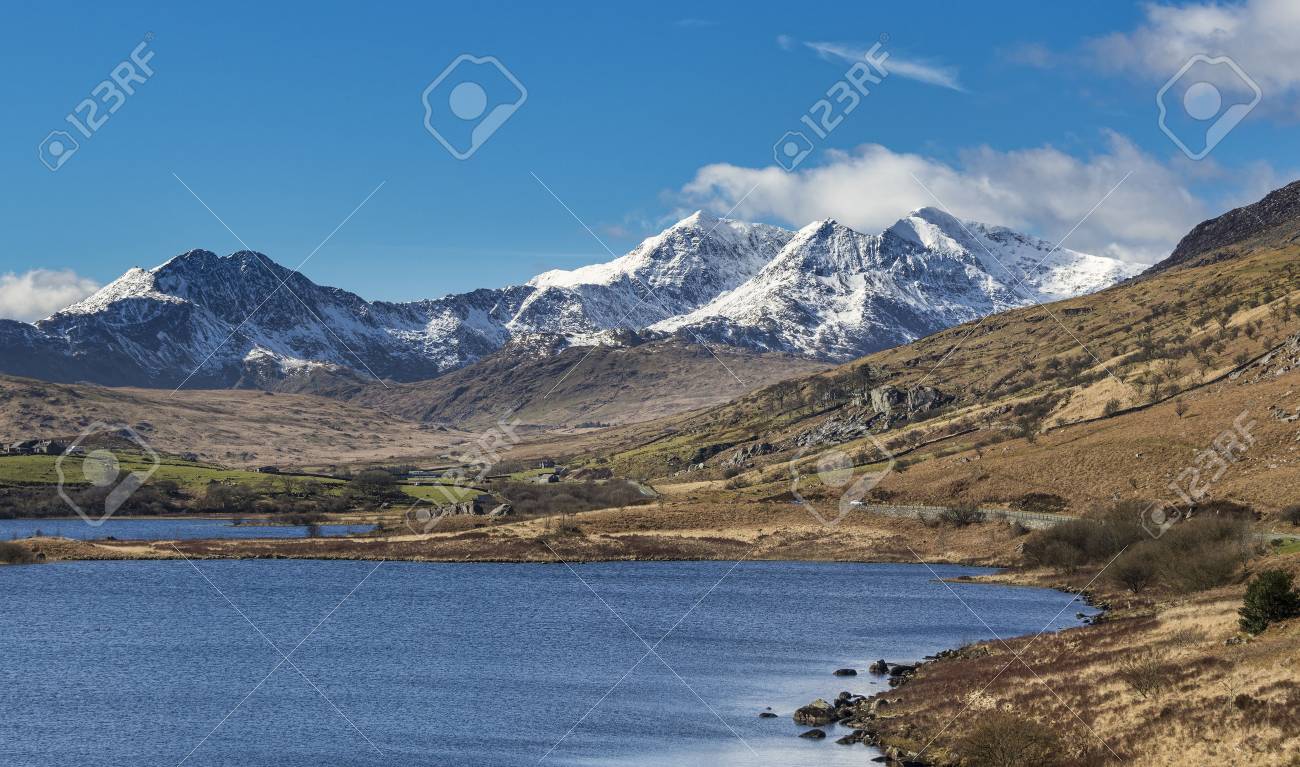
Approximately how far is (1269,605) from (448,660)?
4652cm

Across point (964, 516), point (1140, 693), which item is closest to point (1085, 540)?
point (964, 516)

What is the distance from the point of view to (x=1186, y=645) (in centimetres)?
5628

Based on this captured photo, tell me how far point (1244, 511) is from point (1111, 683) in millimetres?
71282

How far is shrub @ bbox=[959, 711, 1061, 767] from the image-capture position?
44969 mm

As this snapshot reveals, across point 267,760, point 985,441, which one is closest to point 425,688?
point 267,760

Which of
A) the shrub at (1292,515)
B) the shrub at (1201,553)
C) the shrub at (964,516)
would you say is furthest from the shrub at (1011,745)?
the shrub at (964,516)

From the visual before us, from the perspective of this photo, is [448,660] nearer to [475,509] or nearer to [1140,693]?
[1140,693]

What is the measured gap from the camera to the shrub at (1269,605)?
54.7m

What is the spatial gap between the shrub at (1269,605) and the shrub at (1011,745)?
1384 cm

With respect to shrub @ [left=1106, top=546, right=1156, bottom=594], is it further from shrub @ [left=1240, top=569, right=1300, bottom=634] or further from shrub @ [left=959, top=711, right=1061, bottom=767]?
shrub @ [left=959, top=711, right=1061, bottom=767]

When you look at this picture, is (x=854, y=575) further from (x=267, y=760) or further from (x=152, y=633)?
(x=267, y=760)

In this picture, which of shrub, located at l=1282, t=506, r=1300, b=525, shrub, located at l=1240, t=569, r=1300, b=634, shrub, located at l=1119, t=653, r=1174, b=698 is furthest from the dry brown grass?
shrub, located at l=1282, t=506, r=1300, b=525

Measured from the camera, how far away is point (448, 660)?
254ft

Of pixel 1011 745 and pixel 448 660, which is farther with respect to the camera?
pixel 448 660
